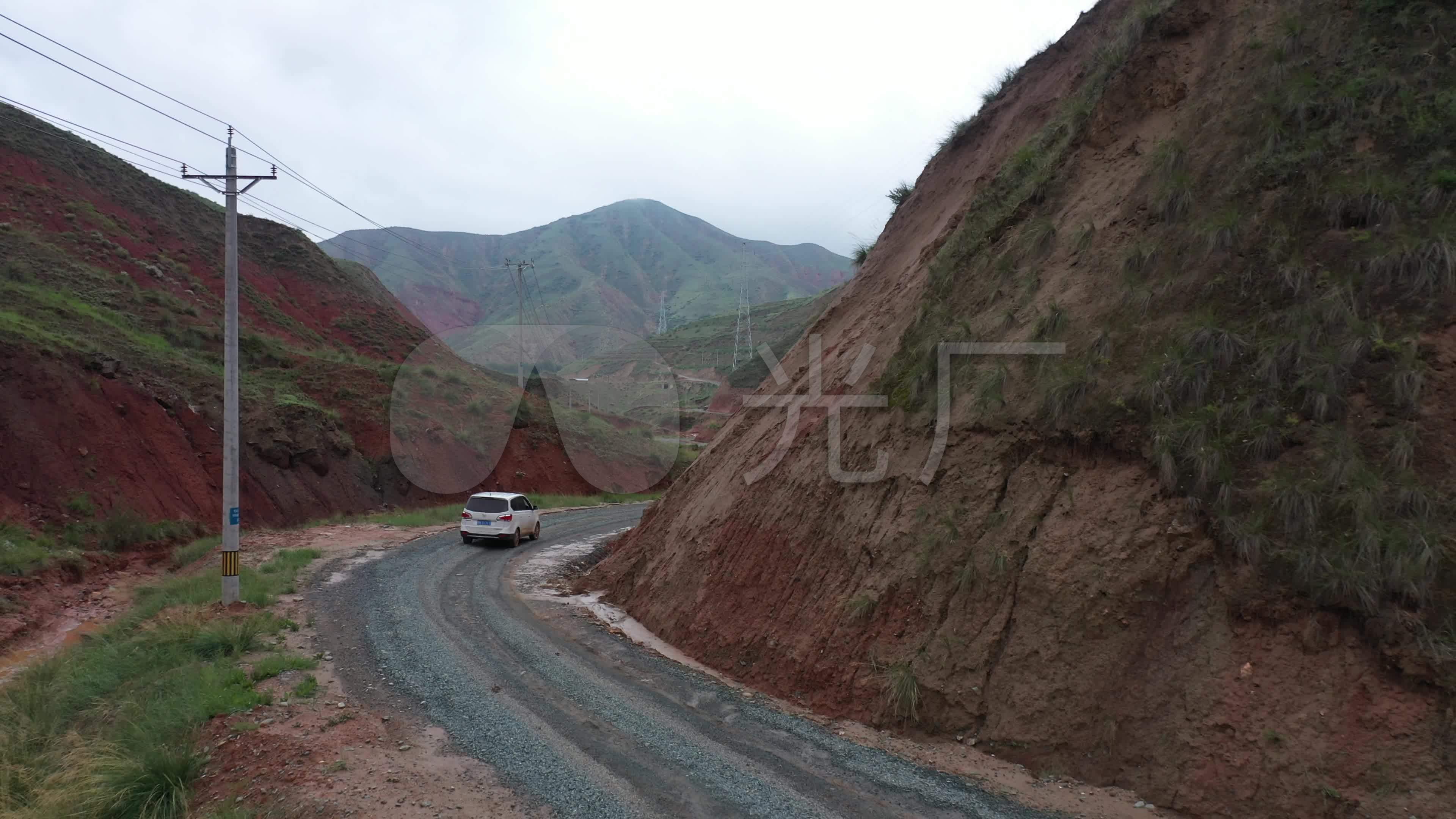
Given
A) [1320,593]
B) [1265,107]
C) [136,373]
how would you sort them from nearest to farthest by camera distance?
[1320,593] → [1265,107] → [136,373]

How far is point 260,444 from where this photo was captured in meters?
25.2

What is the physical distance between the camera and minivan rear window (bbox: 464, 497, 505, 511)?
20.5 meters

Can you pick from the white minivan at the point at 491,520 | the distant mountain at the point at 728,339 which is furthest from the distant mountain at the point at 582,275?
the white minivan at the point at 491,520

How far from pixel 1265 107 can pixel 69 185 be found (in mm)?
52992

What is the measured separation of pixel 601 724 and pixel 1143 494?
573cm

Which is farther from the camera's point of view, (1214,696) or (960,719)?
(960,719)

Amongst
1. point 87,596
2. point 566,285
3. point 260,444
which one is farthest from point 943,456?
point 566,285

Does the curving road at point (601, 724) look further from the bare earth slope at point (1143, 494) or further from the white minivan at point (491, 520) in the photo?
the white minivan at point (491, 520)

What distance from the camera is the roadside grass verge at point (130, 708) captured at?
659 centimetres

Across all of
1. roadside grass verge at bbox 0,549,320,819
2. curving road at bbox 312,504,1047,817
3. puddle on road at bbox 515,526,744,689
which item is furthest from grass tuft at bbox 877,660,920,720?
roadside grass verge at bbox 0,549,320,819

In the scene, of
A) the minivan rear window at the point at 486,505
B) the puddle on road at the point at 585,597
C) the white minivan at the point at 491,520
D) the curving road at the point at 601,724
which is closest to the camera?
the curving road at the point at 601,724

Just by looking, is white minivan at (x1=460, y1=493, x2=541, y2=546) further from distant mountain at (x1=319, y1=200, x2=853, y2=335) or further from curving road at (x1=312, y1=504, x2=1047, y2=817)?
distant mountain at (x1=319, y1=200, x2=853, y2=335)

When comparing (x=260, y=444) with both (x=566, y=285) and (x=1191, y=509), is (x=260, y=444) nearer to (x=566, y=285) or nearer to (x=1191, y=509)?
(x=1191, y=509)

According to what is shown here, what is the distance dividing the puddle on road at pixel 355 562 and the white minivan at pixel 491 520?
7.14 ft
